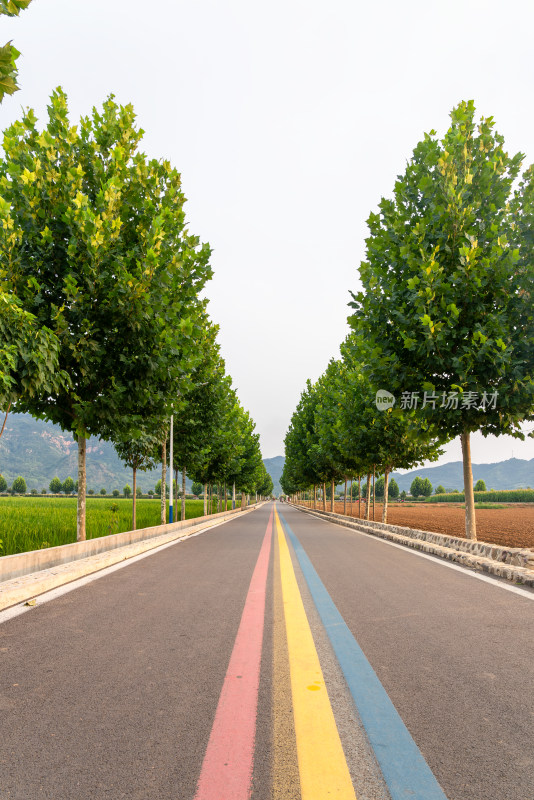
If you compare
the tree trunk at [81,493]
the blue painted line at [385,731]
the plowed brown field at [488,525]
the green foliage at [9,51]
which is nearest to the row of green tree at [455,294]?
the plowed brown field at [488,525]

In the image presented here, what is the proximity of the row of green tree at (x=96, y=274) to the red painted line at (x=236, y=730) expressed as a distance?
671cm

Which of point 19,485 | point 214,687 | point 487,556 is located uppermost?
point 214,687

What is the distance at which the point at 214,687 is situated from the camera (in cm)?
312

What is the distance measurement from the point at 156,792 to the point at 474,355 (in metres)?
10.6

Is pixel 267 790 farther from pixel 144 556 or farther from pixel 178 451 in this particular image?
pixel 178 451

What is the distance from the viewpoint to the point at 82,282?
10594 millimetres

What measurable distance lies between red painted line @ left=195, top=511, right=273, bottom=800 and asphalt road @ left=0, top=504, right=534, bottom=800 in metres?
0.04

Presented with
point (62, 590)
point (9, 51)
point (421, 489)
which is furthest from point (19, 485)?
point (9, 51)

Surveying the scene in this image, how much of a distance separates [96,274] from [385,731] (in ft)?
31.6

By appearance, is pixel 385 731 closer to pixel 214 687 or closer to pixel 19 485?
pixel 214 687

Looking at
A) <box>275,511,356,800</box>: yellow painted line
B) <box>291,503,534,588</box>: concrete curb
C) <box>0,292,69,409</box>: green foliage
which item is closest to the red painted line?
<box>275,511,356,800</box>: yellow painted line

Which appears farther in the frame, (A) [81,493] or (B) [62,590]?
(A) [81,493]

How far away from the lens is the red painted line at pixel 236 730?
6.76ft

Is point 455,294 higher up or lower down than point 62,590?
higher up
